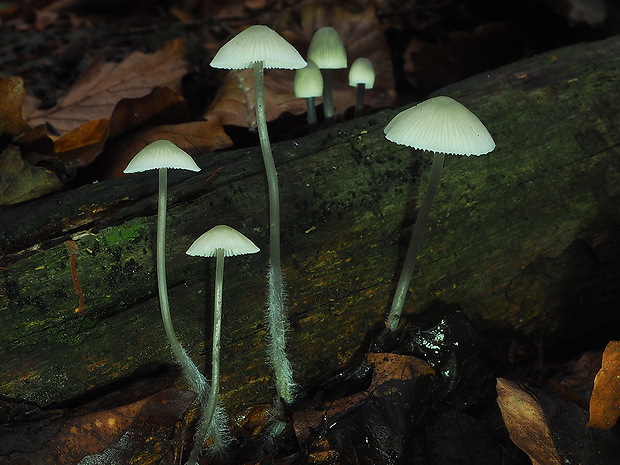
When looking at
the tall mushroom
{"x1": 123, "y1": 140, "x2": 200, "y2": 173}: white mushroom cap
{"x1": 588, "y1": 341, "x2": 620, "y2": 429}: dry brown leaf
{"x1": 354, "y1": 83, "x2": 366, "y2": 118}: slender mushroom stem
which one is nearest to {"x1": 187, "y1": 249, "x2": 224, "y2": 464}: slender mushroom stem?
the tall mushroom

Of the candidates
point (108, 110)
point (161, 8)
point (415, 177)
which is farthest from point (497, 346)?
point (161, 8)

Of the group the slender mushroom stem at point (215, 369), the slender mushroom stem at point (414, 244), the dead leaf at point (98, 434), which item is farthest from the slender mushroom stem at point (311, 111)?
the dead leaf at point (98, 434)

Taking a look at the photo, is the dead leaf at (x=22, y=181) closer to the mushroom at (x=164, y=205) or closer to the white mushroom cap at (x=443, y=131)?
the mushroom at (x=164, y=205)

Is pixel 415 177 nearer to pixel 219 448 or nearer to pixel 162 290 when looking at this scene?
pixel 162 290

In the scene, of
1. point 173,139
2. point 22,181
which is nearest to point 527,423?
point 173,139

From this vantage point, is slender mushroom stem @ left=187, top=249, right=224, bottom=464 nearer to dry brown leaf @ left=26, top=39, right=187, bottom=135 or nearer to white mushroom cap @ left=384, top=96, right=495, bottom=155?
white mushroom cap @ left=384, top=96, right=495, bottom=155

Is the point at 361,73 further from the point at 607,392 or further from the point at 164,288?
the point at 607,392
